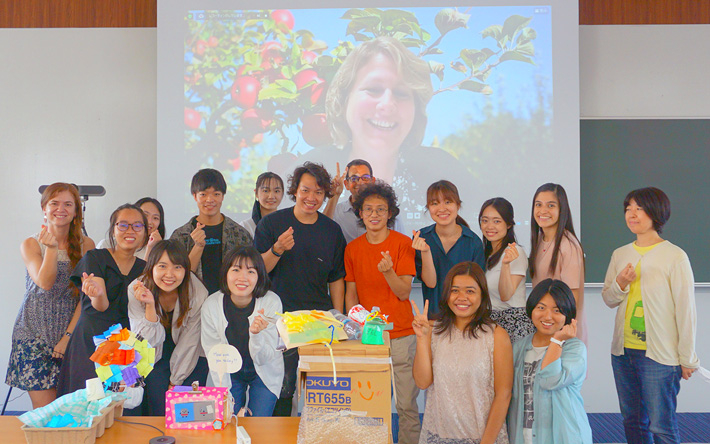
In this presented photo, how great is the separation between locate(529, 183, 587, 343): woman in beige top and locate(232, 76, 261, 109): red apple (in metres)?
2.18

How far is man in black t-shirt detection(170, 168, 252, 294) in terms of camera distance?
108 inches

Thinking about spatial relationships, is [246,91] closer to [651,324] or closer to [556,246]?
[556,246]

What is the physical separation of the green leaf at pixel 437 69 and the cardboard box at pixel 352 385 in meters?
2.77

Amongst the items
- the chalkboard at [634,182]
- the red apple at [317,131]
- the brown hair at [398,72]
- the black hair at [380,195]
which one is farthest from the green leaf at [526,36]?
the black hair at [380,195]

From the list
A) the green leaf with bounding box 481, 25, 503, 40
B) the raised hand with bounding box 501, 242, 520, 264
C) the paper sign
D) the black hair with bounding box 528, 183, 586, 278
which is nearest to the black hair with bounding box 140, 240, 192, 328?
the paper sign

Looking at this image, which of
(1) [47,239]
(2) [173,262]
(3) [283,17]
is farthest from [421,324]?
(3) [283,17]

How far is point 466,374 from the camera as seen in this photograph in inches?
78.0

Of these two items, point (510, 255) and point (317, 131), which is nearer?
point (510, 255)

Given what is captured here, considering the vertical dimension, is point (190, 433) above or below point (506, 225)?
below

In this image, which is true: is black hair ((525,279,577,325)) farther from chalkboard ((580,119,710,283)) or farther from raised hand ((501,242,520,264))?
chalkboard ((580,119,710,283))

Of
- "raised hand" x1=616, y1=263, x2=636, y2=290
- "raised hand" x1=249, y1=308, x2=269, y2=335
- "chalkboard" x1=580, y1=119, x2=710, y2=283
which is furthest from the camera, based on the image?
"chalkboard" x1=580, y1=119, x2=710, y2=283

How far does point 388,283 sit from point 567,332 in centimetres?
85

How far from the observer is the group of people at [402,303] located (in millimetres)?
2000

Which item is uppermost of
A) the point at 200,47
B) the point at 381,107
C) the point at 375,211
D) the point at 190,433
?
the point at 200,47
